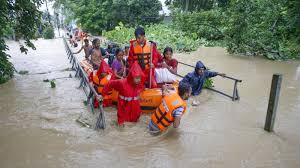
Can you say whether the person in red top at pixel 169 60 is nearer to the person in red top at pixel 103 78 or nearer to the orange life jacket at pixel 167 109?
the person in red top at pixel 103 78

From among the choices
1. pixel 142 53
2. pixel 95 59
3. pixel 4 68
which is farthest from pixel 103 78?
pixel 4 68

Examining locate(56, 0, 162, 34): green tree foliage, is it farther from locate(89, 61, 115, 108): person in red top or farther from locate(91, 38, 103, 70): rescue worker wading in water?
locate(89, 61, 115, 108): person in red top

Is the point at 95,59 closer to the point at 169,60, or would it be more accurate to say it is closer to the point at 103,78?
the point at 103,78

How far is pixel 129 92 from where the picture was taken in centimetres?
495

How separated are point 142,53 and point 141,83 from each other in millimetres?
730

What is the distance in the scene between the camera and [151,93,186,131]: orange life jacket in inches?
170

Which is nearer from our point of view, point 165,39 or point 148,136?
point 148,136

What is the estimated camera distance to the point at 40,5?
306 inches

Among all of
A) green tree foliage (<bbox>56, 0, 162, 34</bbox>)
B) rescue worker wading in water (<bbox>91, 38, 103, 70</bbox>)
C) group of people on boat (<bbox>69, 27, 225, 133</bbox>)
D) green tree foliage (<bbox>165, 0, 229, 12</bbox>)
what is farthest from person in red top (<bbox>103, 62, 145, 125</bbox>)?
green tree foliage (<bbox>165, 0, 229, 12</bbox>)

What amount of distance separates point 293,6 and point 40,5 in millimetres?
12711

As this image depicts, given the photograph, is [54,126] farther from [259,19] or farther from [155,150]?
[259,19]

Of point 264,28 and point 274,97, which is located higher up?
point 264,28

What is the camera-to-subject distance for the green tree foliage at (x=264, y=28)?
44.6 feet

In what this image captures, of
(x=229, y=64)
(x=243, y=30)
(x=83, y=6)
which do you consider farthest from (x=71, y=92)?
(x=83, y=6)
